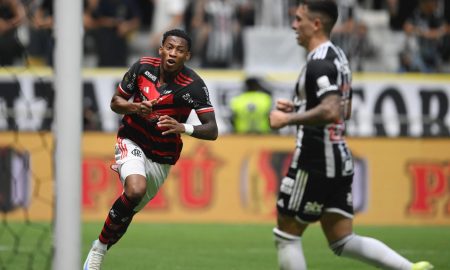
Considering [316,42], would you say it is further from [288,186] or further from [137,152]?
[137,152]

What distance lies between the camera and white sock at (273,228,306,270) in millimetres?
6977

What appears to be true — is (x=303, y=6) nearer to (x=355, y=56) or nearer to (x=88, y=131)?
(x=88, y=131)

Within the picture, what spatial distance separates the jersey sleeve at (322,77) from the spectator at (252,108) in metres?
10.3

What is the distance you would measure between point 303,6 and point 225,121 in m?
11.4

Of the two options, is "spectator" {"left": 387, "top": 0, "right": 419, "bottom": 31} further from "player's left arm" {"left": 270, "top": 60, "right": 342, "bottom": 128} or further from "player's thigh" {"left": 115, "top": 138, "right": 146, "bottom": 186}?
"player's left arm" {"left": 270, "top": 60, "right": 342, "bottom": 128}

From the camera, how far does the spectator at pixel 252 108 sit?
17.3 m

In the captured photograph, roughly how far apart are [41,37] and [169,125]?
10.6 meters

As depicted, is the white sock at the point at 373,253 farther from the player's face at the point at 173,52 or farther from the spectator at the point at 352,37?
the spectator at the point at 352,37

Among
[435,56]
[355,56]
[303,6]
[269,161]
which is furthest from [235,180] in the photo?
[303,6]

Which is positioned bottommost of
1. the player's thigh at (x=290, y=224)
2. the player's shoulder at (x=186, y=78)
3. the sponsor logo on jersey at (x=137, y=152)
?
the player's thigh at (x=290, y=224)

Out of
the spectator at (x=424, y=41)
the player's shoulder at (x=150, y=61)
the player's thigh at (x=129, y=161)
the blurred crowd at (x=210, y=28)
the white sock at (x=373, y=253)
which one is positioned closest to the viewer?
the white sock at (x=373, y=253)

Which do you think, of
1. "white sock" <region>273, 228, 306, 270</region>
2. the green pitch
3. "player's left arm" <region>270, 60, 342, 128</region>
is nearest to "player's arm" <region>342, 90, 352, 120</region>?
"player's left arm" <region>270, 60, 342, 128</region>

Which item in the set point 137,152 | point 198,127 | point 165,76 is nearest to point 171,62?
point 165,76

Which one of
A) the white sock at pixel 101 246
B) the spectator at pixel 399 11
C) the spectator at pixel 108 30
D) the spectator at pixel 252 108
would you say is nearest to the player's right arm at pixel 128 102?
the white sock at pixel 101 246
